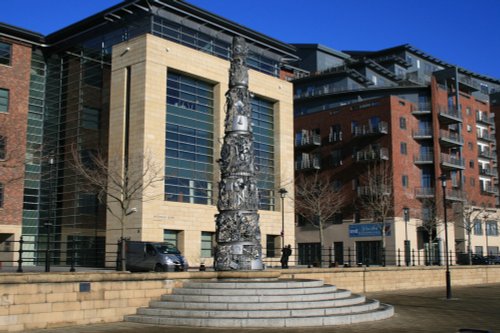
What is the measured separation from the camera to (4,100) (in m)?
43.4

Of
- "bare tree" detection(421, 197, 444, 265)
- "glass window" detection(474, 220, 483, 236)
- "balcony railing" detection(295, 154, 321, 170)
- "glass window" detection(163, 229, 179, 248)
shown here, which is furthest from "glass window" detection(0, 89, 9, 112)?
"glass window" detection(474, 220, 483, 236)

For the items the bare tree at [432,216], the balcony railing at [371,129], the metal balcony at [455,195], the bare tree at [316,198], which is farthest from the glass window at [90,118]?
the metal balcony at [455,195]

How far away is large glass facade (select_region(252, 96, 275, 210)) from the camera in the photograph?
5147 centimetres

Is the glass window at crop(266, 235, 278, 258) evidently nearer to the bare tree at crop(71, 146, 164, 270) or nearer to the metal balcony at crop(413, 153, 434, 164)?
the bare tree at crop(71, 146, 164, 270)

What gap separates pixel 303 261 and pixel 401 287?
106 feet

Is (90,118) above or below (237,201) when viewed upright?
above

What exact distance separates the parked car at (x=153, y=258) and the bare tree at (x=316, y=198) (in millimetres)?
28085

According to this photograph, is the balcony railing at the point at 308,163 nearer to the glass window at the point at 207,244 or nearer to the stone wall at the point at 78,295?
the glass window at the point at 207,244

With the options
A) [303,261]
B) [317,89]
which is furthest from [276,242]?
[317,89]

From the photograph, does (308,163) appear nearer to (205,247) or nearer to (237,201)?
(205,247)

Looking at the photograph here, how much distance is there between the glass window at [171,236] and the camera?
42997 millimetres

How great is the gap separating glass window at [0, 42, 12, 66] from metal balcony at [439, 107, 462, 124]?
45777mm

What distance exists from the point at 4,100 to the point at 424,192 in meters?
43.1

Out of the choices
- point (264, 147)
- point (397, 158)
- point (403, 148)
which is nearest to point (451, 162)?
point (403, 148)
